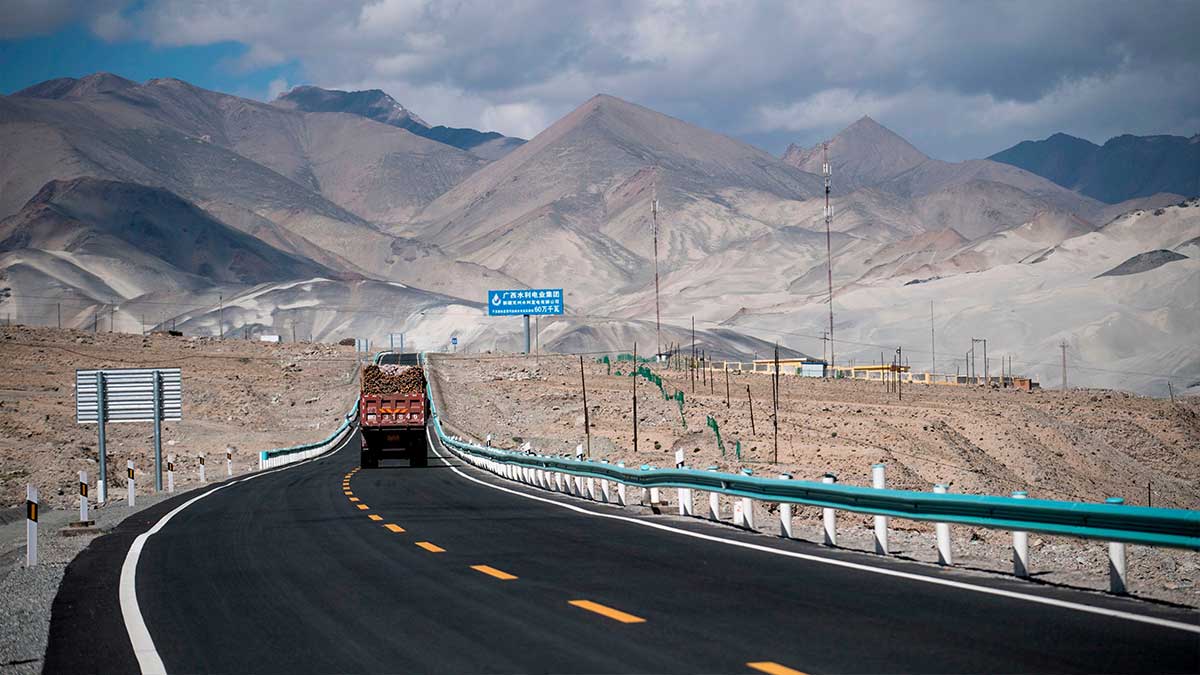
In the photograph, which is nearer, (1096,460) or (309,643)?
(309,643)

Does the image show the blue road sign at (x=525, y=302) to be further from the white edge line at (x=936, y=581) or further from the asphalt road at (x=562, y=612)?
the asphalt road at (x=562, y=612)

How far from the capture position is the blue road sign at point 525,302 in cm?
13400

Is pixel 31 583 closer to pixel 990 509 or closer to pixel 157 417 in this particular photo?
pixel 990 509

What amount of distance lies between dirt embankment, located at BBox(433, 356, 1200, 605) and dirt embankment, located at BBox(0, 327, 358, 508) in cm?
1191

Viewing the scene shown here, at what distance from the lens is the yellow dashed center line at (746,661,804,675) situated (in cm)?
848

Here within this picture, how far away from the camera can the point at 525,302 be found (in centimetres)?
13488

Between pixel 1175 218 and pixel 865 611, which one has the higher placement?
pixel 1175 218

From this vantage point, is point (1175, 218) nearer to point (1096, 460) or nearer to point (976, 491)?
point (1096, 460)

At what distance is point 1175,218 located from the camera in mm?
187875

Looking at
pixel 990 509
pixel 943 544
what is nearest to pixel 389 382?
pixel 943 544

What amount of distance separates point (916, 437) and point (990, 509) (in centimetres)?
4753

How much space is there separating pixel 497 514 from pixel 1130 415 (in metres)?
60.7

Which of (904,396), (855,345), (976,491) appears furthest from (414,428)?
(855,345)

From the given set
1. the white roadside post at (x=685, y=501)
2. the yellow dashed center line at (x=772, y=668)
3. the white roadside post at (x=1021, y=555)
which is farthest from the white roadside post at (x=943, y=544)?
the white roadside post at (x=685, y=501)
